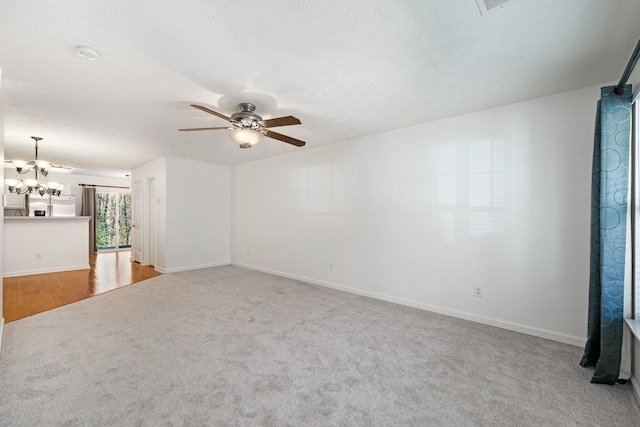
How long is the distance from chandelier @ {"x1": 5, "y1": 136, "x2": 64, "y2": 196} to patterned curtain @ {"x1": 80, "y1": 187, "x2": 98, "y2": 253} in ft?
5.08

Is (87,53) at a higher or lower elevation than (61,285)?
higher

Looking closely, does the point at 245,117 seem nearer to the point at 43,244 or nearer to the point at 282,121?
the point at 282,121

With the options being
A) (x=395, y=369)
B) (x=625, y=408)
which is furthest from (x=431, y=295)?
(x=625, y=408)

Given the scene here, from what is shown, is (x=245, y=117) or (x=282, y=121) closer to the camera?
(x=282, y=121)

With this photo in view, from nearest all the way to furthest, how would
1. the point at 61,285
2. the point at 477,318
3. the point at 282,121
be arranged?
the point at 282,121
the point at 477,318
the point at 61,285

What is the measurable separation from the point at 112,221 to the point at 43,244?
3.98 metres

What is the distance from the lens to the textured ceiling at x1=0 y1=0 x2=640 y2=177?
165 cm

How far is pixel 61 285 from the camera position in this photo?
4.67m

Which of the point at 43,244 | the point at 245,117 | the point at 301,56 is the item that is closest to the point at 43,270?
the point at 43,244

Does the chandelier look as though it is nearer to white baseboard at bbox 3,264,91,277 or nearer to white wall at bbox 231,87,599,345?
white baseboard at bbox 3,264,91,277

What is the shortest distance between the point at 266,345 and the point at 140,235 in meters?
5.84

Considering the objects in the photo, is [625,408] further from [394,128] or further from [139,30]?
[139,30]

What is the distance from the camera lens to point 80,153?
5.27 m

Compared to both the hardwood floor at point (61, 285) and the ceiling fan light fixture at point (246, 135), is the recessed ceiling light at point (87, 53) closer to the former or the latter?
the ceiling fan light fixture at point (246, 135)
